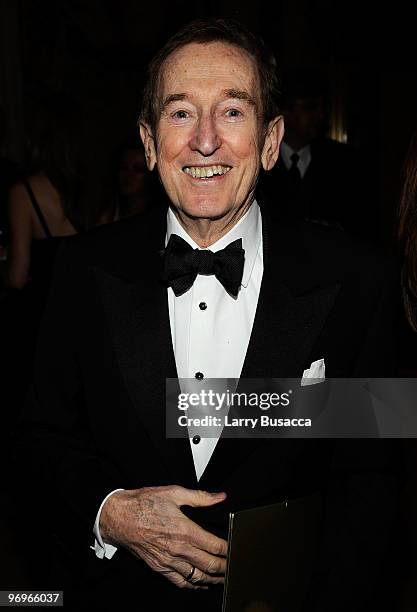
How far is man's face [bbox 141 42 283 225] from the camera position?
1954 millimetres

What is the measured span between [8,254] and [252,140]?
8.81ft

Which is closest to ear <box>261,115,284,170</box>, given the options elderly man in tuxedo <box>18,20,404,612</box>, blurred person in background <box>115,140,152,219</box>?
elderly man in tuxedo <box>18,20,404,612</box>

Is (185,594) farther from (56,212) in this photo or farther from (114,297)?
(56,212)

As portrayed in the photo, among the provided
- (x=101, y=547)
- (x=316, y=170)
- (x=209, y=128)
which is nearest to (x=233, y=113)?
(x=209, y=128)

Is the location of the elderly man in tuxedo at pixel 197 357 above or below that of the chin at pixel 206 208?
below

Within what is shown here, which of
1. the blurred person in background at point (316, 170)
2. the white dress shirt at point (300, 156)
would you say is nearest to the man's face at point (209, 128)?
the blurred person in background at point (316, 170)

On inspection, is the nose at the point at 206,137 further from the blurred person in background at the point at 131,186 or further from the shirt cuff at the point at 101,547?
the blurred person in background at the point at 131,186

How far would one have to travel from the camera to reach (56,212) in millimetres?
4344

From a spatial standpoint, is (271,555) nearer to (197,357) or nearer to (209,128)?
(197,357)

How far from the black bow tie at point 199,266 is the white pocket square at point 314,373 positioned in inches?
10.2

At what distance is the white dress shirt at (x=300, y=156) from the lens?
16.8 ft

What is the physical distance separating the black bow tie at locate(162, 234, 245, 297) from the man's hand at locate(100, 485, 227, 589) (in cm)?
49

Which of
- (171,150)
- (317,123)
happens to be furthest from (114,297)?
(317,123)

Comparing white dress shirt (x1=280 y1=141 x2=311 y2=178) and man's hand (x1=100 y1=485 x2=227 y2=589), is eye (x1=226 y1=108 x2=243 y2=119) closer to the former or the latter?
man's hand (x1=100 y1=485 x2=227 y2=589)
